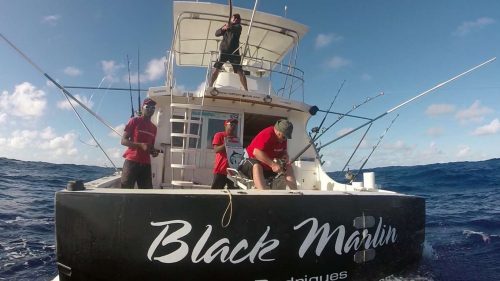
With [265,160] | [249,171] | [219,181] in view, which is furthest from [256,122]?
[265,160]

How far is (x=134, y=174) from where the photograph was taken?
4.95 metres

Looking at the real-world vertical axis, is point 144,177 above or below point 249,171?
below

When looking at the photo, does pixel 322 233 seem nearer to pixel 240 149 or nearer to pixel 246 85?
pixel 240 149

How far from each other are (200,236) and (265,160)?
4.70ft

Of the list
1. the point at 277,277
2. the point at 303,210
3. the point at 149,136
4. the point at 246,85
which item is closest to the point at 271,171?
the point at 303,210

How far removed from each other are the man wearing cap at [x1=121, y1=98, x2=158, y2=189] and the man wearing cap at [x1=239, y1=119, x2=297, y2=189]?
5.00 feet

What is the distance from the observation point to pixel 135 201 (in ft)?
9.88

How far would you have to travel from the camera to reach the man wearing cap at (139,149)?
487 centimetres

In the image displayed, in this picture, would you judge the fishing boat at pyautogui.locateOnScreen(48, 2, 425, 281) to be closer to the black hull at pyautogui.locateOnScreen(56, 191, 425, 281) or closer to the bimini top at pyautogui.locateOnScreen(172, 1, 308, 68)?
the black hull at pyautogui.locateOnScreen(56, 191, 425, 281)

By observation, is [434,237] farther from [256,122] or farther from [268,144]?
[268,144]

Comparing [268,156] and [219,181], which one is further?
[219,181]

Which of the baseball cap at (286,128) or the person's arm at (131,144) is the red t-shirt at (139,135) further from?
the baseball cap at (286,128)

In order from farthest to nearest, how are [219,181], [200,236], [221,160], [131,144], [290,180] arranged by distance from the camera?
[221,160] < [219,181] < [131,144] < [290,180] < [200,236]

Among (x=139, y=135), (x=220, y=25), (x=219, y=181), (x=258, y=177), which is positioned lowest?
(x=219, y=181)
